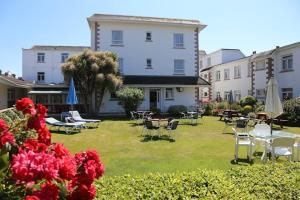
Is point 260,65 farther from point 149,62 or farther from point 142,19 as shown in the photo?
point 142,19

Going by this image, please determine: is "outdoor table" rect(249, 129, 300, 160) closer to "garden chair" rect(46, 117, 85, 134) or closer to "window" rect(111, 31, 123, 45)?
"garden chair" rect(46, 117, 85, 134)

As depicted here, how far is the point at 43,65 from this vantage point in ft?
164

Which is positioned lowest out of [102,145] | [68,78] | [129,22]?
[102,145]

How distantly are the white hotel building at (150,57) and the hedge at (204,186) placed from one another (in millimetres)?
24874

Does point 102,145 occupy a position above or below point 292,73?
below

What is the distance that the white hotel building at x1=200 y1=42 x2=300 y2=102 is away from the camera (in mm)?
30078

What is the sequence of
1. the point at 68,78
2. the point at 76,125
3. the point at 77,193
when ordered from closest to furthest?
the point at 77,193
the point at 76,125
the point at 68,78

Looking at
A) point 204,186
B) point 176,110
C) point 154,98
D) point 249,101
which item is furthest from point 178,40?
point 204,186

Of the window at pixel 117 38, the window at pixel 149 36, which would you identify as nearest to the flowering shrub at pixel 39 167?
the window at pixel 117 38

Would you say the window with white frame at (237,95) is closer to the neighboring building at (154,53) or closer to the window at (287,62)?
the window at (287,62)

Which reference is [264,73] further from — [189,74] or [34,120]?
[34,120]

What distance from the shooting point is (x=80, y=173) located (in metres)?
2.39

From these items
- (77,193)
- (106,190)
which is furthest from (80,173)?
(106,190)

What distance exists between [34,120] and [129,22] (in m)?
29.6
